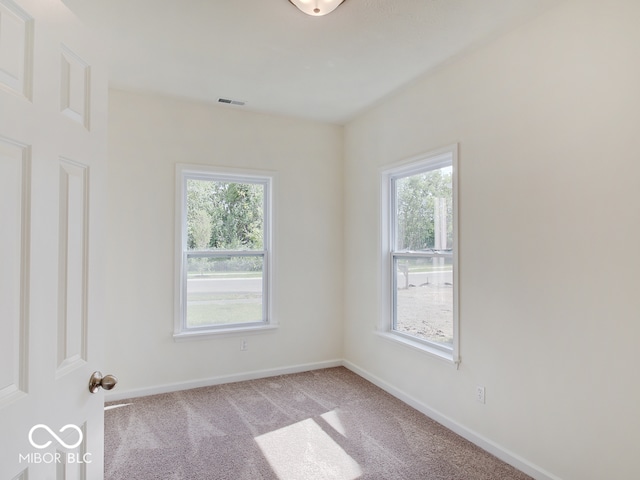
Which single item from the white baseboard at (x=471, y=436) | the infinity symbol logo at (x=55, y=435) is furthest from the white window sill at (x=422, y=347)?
the infinity symbol logo at (x=55, y=435)

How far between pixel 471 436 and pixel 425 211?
1.70m

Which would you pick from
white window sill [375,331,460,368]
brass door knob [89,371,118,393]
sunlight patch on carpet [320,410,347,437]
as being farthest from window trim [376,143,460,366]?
brass door knob [89,371,118,393]

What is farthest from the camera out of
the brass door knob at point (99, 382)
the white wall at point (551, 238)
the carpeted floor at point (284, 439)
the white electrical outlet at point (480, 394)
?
the white electrical outlet at point (480, 394)

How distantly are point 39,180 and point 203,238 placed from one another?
2773mm

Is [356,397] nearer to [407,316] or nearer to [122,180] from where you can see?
[407,316]

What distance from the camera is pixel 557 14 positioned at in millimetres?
Result: 2074

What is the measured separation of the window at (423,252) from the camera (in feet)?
9.46

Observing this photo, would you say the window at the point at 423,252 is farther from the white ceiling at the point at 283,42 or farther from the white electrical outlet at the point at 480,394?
the white ceiling at the point at 283,42

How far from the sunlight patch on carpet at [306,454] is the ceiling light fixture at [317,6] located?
2.64 metres

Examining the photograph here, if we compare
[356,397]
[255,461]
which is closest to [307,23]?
[255,461]

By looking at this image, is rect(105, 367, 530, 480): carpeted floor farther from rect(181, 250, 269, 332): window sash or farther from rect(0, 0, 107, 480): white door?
rect(0, 0, 107, 480): white door

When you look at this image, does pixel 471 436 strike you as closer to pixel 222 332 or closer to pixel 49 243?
pixel 222 332

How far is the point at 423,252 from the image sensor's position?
3178 millimetres

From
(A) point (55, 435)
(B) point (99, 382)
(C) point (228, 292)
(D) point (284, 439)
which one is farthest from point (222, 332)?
(A) point (55, 435)
